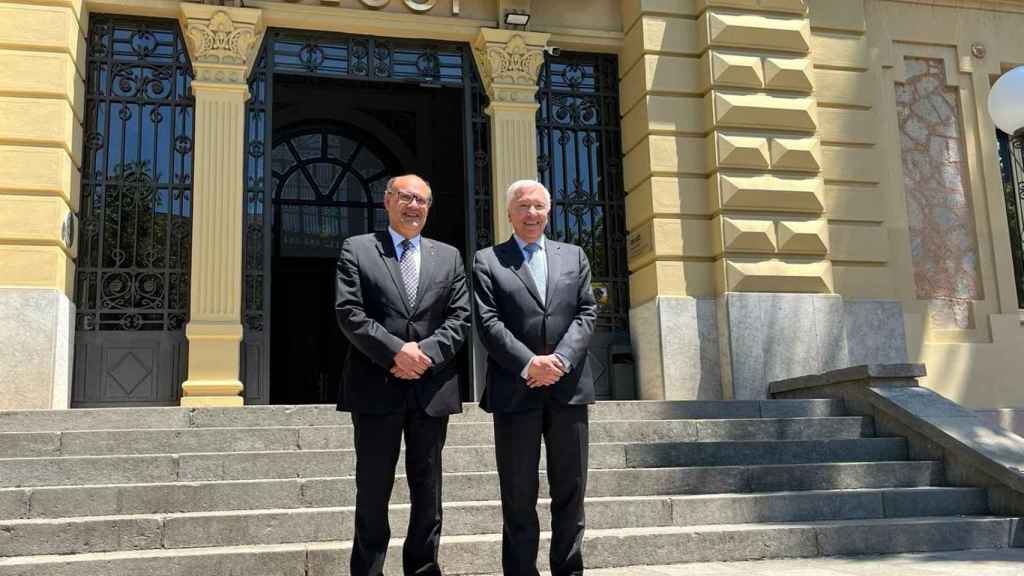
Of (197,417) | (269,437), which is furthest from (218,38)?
(269,437)

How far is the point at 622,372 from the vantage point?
11609 millimetres

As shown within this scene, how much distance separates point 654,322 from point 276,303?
865 cm

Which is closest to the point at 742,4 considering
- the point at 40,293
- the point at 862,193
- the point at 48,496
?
the point at 862,193

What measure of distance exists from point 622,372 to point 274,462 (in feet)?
18.3

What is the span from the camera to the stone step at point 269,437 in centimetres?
718

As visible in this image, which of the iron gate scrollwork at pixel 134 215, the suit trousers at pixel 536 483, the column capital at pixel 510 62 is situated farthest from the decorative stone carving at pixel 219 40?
the suit trousers at pixel 536 483

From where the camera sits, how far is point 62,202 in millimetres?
9820

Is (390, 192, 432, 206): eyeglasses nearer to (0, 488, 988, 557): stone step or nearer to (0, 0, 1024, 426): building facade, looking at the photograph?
(0, 488, 988, 557): stone step

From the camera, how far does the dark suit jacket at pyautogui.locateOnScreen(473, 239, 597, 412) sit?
4.79 m

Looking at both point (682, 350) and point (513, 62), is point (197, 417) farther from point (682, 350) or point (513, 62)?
point (513, 62)

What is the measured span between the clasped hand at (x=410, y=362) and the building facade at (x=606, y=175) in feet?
20.2

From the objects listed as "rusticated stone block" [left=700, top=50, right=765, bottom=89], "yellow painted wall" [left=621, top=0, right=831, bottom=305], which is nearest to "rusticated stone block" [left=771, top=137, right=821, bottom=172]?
"yellow painted wall" [left=621, top=0, right=831, bottom=305]

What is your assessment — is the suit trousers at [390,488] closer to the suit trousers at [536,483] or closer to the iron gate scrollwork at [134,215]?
the suit trousers at [536,483]

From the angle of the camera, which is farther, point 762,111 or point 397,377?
point 762,111
